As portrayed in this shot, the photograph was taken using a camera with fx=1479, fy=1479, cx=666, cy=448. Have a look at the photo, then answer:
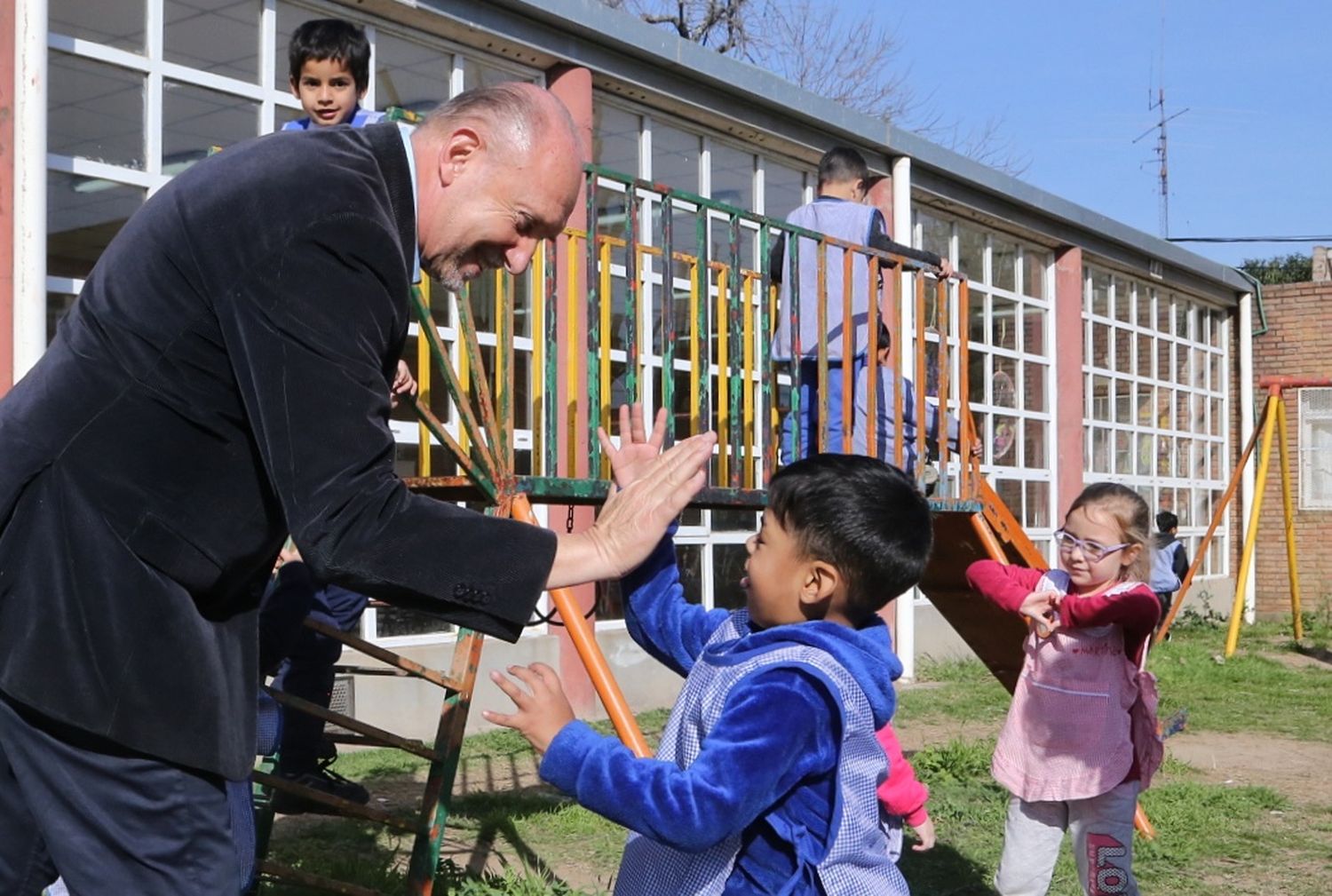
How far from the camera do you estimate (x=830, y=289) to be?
612 centimetres

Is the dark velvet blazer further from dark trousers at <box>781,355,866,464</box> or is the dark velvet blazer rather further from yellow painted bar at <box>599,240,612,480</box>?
dark trousers at <box>781,355,866,464</box>

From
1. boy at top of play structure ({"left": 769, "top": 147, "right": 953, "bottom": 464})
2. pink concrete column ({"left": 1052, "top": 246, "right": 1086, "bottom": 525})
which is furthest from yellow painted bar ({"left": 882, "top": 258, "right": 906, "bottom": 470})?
pink concrete column ({"left": 1052, "top": 246, "right": 1086, "bottom": 525})

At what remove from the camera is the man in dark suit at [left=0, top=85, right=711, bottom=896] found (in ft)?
5.95

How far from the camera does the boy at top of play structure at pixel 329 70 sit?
4.50 m

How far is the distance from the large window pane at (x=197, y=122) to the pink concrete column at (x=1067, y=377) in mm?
8887

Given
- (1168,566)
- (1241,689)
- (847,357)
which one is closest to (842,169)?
(847,357)

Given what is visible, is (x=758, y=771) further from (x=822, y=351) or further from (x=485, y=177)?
(x=822, y=351)

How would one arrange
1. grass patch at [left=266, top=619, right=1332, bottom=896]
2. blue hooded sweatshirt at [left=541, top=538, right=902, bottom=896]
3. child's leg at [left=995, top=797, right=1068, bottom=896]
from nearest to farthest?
blue hooded sweatshirt at [left=541, top=538, right=902, bottom=896] < child's leg at [left=995, top=797, right=1068, bottom=896] < grass patch at [left=266, top=619, right=1332, bottom=896]

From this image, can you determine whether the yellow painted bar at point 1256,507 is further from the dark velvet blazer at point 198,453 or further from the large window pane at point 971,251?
the dark velvet blazer at point 198,453

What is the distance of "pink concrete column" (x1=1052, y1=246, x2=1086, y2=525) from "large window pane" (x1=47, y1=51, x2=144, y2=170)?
9438mm

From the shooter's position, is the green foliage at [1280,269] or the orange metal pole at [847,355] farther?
the green foliage at [1280,269]

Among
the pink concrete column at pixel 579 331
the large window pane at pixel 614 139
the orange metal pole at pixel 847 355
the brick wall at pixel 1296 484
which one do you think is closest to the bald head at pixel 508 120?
the orange metal pole at pixel 847 355

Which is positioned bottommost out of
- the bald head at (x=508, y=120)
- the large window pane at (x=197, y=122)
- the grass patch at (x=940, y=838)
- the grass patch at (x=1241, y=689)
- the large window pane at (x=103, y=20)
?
the grass patch at (x=1241, y=689)

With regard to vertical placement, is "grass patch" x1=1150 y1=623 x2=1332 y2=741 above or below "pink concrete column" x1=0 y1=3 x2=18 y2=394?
below
